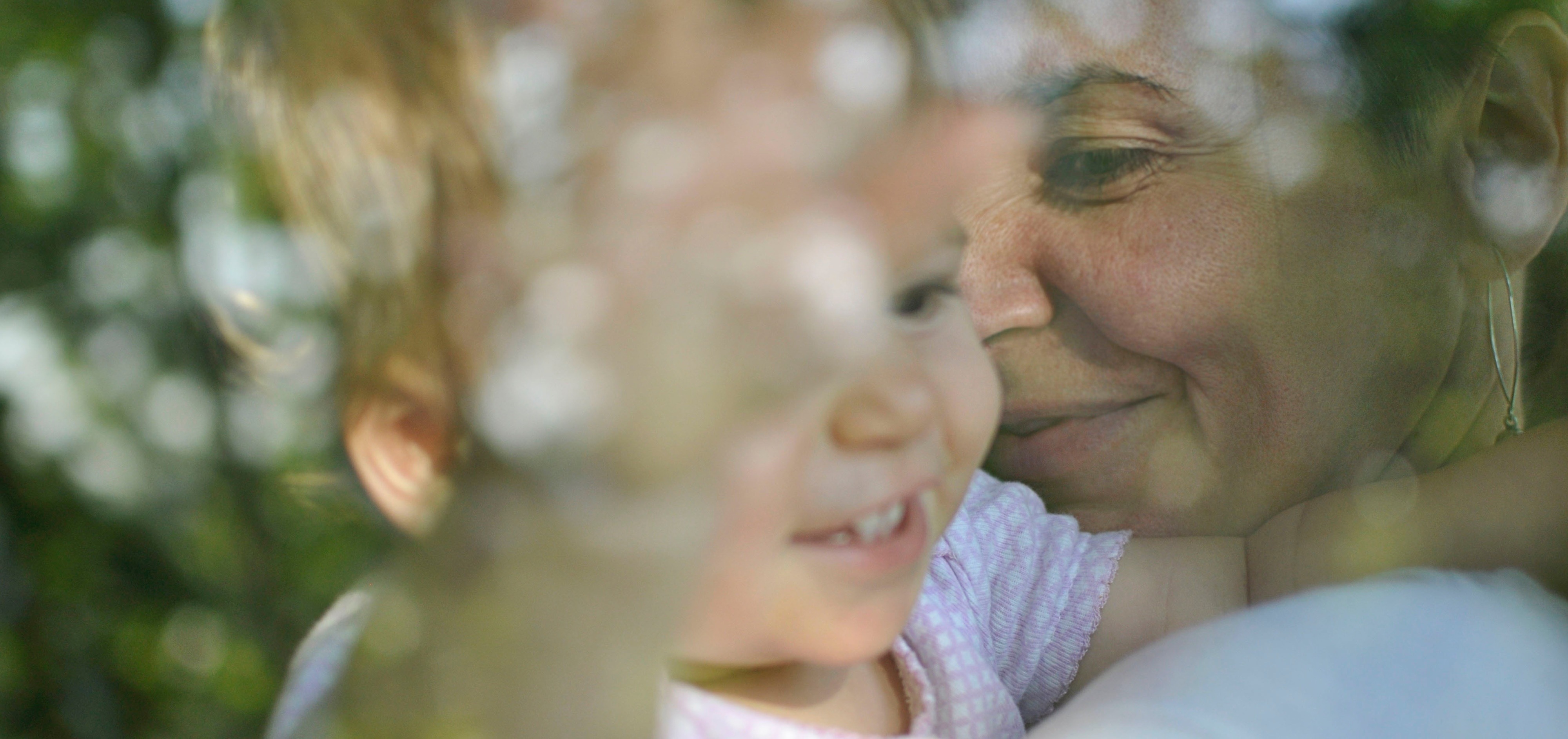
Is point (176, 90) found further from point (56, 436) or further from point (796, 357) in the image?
point (796, 357)

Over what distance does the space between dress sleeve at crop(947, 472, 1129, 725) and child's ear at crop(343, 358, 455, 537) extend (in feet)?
1.58

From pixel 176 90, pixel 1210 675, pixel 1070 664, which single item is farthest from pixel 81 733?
pixel 1070 664

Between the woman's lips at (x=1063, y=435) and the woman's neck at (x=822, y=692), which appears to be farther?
the woman's lips at (x=1063, y=435)

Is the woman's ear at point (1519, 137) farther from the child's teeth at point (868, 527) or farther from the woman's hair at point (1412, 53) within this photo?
the child's teeth at point (868, 527)

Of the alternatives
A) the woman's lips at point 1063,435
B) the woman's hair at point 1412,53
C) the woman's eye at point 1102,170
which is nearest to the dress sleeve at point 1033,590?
the woman's lips at point 1063,435

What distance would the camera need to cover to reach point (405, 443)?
40cm

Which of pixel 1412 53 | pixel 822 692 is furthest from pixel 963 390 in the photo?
pixel 1412 53

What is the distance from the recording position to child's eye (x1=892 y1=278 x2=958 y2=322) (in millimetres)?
443

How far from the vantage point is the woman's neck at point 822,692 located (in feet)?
1.84

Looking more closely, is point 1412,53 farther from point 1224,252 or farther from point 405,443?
point 405,443

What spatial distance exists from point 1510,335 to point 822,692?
1.93 feet

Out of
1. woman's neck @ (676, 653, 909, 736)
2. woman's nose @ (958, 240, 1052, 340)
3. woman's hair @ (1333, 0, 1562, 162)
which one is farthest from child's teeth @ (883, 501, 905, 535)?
woman's hair @ (1333, 0, 1562, 162)

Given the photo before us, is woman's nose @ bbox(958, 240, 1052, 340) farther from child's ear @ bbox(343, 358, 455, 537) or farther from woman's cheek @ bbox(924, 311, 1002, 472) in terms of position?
child's ear @ bbox(343, 358, 455, 537)

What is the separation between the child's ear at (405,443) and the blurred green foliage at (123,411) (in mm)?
17
